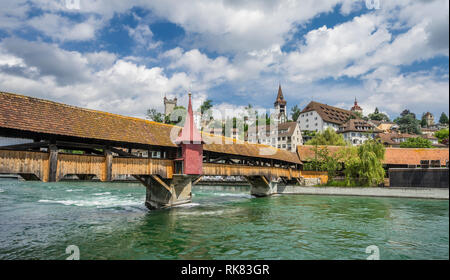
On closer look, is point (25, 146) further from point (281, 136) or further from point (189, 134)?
point (281, 136)

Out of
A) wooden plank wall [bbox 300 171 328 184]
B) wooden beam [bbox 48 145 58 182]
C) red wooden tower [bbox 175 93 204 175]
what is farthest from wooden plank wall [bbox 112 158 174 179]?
wooden plank wall [bbox 300 171 328 184]

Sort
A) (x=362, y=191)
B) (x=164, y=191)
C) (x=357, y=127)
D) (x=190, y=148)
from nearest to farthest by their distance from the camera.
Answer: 1. (x=190, y=148)
2. (x=164, y=191)
3. (x=362, y=191)
4. (x=357, y=127)

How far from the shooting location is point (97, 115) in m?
13.4

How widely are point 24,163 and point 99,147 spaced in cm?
304

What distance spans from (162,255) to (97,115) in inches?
333

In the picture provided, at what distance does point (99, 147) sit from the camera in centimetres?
1272

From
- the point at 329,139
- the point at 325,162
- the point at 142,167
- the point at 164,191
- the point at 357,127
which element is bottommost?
the point at 164,191

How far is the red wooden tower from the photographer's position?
15547 millimetres

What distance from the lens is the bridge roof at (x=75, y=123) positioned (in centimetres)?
1007

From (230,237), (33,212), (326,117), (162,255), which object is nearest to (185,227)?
(230,237)
